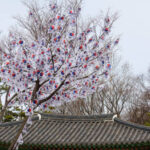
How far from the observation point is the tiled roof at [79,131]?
8594 millimetres

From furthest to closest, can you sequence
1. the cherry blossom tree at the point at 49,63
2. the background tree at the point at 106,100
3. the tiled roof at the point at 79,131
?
the background tree at the point at 106,100, the tiled roof at the point at 79,131, the cherry blossom tree at the point at 49,63

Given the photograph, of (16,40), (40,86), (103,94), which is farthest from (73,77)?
(103,94)

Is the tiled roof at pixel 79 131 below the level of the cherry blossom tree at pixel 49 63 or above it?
below

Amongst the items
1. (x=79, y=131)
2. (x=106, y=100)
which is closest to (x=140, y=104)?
(x=106, y=100)

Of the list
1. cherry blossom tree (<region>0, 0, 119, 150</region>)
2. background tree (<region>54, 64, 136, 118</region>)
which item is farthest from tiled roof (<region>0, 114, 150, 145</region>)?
background tree (<region>54, 64, 136, 118</region>)

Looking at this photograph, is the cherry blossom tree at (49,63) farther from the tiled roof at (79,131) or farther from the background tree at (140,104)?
the background tree at (140,104)

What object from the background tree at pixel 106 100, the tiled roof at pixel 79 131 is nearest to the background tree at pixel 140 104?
the background tree at pixel 106 100

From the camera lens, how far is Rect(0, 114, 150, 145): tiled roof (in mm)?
8594

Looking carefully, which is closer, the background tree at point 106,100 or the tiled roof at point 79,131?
the tiled roof at point 79,131

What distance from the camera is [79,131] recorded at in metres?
9.41

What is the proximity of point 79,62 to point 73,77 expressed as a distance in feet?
1.47

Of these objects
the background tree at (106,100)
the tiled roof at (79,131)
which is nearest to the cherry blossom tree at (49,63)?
the tiled roof at (79,131)

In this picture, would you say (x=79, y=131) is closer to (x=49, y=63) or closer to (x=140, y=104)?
(x=49, y=63)

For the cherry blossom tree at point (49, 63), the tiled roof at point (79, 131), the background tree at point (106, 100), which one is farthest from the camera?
the background tree at point (106, 100)
